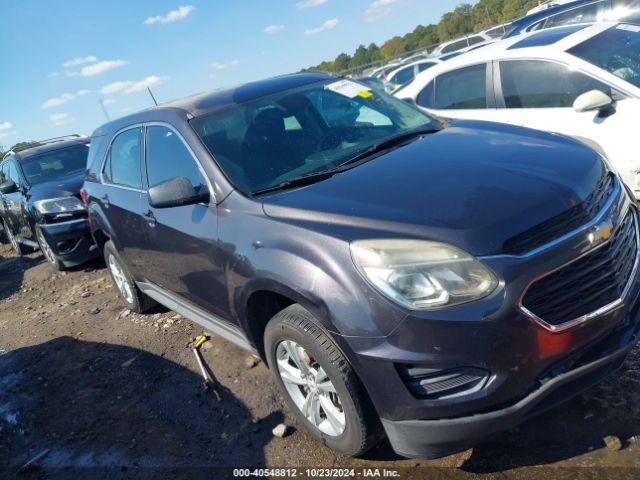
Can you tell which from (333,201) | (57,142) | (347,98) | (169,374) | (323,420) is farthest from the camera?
(57,142)

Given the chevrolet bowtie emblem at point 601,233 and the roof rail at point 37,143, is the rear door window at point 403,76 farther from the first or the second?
the chevrolet bowtie emblem at point 601,233

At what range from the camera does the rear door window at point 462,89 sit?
5495 mm

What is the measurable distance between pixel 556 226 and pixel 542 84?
3.37 meters

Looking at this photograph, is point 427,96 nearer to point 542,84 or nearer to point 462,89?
point 462,89

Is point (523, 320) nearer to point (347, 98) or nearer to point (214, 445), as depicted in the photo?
point (214, 445)

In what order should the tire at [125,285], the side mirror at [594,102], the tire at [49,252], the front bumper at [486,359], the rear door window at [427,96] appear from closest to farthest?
the front bumper at [486,359] < the side mirror at [594,102] < the tire at [125,285] < the rear door window at [427,96] < the tire at [49,252]

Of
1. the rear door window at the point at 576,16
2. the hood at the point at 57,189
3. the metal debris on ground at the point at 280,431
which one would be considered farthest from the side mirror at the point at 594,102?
the rear door window at the point at 576,16

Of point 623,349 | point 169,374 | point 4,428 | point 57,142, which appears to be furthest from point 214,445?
point 57,142

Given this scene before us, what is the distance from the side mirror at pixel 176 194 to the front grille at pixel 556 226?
1708 millimetres

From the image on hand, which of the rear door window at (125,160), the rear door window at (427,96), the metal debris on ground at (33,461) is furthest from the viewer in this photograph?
the rear door window at (427,96)

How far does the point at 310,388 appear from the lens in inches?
106

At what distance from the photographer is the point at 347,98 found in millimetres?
3729

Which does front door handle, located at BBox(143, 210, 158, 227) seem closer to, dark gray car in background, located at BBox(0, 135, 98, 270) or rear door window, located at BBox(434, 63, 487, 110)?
rear door window, located at BBox(434, 63, 487, 110)

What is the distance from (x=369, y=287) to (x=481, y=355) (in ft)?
1.66
